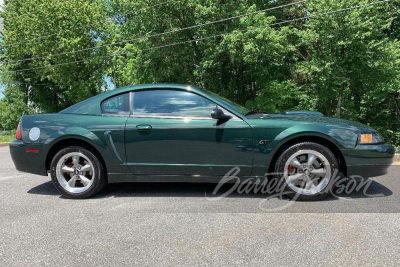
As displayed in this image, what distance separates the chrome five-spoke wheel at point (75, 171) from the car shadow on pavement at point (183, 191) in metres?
0.27

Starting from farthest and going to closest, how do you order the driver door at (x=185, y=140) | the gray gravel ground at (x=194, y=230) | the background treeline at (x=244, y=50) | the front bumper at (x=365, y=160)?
1. the background treeline at (x=244, y=50)
2. the driver door at (x=185, y=140)
3. the front bumper at (x=365, y=160)
4. the gray gravel ground at (x=194, y=230)

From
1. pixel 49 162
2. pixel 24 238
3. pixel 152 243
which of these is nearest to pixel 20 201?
pixel 49 162

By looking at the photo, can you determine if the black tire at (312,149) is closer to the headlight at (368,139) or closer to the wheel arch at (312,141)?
the wheel arch at (312,141)

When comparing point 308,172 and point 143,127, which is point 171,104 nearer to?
point 143,127

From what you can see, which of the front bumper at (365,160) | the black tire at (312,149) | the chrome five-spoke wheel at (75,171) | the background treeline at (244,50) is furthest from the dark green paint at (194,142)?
the background treeline at (244,50)

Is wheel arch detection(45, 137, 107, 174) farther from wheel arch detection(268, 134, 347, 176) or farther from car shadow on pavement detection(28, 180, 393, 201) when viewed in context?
wheel arch detection(268, 134, 347, 176)

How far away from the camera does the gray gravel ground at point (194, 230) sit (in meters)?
2.15

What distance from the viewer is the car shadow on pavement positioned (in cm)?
374

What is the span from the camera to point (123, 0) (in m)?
17.3

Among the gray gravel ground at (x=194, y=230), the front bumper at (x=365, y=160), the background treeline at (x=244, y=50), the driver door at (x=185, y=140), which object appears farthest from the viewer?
the background treeline at (x=244, y=50)

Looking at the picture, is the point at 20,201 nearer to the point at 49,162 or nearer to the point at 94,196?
the point at 49,162

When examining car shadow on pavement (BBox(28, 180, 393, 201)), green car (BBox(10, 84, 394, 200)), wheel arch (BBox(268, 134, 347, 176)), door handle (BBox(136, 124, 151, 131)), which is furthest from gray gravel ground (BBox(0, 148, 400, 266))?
door handle (BBox(136, 124, 151, 131))

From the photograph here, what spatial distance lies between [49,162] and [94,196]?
0.77m

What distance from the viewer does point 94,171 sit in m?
3.70
